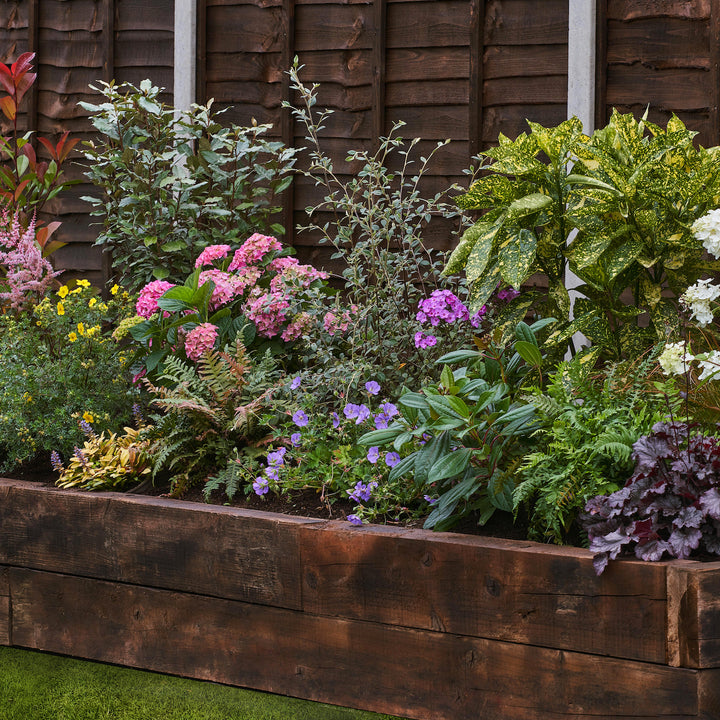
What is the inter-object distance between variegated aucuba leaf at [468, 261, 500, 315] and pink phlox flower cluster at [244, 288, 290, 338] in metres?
0.61

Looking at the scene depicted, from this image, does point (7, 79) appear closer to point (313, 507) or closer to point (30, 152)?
point (30, 152)

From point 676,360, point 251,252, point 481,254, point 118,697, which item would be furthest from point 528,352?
point 118,697

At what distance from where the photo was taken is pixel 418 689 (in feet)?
7.45

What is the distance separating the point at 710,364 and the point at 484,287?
0.77 m

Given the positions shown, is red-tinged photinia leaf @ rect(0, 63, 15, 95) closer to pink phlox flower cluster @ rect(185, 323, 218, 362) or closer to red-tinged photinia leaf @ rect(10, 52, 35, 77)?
red-tinged photinia leaf @ rect(10, 52, 35, 77)

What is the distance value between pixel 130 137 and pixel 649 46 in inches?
78.0

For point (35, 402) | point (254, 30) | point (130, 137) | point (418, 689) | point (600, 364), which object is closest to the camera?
point (418, 689)

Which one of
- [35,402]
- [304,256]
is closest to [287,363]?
[35,402]

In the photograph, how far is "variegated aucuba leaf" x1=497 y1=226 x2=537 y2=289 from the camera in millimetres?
2707

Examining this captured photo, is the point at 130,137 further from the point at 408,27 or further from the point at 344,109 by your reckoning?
the point at 408,27

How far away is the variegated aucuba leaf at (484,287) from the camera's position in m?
2.84

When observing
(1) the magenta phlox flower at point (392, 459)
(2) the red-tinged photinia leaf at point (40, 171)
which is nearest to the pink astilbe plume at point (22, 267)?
(2) the red-tinged photinia leaf at point (40, 171)

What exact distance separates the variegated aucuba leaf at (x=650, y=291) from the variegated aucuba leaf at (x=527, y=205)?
0.37 m

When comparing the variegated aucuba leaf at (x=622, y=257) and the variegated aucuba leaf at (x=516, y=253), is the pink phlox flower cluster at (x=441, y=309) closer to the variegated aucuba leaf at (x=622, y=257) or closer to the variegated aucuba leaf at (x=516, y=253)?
the variegated aucuba leaf at (x=516, y=253)
